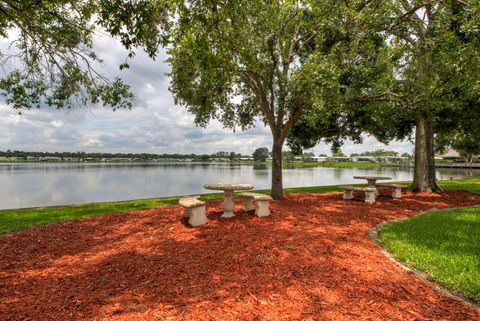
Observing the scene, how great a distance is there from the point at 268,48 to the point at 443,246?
711cm

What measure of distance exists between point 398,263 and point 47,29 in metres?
9.62

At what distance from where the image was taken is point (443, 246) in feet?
16.4

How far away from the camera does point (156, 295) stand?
334 cm

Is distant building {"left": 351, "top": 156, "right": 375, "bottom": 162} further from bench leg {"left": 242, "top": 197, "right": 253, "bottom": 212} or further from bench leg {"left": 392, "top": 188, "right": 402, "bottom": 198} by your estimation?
bench leg {"left": 242, "top": 197, "right": 253, "bottom": 212}

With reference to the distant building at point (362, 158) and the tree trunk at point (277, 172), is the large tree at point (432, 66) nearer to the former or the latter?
the tree trunk at point (277, 172)

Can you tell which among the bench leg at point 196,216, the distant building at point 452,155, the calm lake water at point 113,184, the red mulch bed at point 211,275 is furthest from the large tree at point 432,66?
the distant building at point 452,155

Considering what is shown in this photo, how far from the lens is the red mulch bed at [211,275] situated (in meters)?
3.00

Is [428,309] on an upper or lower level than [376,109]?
lower

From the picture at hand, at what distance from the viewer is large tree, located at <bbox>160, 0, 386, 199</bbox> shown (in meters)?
5.61

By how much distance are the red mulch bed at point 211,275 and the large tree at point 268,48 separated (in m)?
3.96

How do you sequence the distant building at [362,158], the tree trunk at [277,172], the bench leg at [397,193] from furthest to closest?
1. the distant building at [362,158]
2. the bench leg at [397,193]
3. the tree trunk at [277,172]

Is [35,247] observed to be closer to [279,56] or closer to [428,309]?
[428,309]

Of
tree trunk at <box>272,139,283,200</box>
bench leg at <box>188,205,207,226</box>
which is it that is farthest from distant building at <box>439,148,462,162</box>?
bench leg at <box>188,205,207,226</box>

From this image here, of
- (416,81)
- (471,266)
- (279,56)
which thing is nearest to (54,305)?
(471,266)
